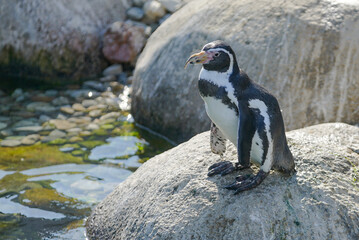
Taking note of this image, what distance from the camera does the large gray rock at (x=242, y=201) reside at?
393cm

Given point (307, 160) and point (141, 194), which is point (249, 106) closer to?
point (307, 160)

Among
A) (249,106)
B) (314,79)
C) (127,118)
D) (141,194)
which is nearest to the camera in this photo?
(249,106)

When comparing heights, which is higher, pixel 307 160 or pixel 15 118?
pixel 307 160

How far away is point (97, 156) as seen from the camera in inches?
279

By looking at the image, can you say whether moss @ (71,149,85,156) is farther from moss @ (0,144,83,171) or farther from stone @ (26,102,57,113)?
stone @ (26,102,57,113)

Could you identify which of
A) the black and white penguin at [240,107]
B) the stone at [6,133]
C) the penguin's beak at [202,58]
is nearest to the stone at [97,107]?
the stone at [6,133]

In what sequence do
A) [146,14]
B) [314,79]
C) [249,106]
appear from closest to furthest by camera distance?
[249,106]
[314,79]
[146,14]

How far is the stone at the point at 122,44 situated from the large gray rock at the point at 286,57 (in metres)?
2.72

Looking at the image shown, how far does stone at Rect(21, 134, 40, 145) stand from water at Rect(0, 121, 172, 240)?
0.51ft

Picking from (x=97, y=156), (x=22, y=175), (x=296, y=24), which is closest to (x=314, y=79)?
(x=296, y=24)

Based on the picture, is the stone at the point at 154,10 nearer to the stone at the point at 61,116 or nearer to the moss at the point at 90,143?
the stone at the point at 61,116

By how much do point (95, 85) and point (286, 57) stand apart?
3.87 metres

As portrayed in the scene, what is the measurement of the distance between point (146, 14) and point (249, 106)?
698cm

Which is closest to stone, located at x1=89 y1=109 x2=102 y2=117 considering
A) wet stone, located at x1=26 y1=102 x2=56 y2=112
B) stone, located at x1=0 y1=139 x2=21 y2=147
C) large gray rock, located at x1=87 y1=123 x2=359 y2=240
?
wet stone, located at x1=26 y1=102 x2=56 y2=112
